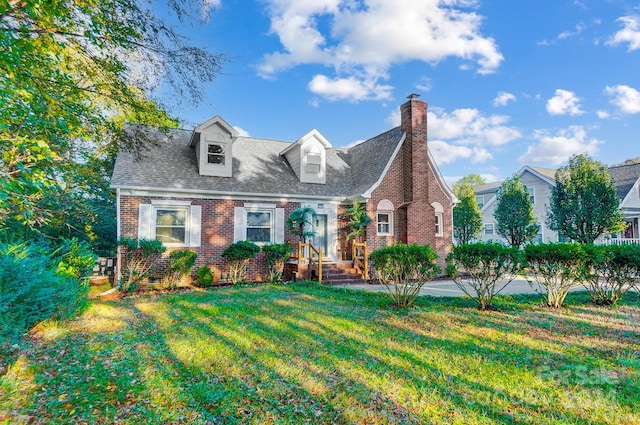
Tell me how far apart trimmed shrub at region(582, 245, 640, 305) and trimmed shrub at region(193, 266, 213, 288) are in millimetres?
10502

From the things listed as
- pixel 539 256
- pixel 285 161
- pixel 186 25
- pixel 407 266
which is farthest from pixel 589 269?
pixel 285 161

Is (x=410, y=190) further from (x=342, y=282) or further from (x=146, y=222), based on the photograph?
(x=146, y=222)

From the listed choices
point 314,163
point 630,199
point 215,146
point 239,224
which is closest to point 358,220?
point 314,163

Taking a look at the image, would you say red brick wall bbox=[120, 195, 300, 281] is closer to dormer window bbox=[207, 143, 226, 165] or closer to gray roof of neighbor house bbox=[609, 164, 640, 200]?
dormer window bbox=[207, 143, 226, 165]

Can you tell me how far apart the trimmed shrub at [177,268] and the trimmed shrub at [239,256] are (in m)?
1.28

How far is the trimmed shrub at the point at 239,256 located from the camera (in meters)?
11.8

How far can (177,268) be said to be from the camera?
11039 millimetres

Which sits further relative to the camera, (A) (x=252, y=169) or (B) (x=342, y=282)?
(A) (x=252, y=169)

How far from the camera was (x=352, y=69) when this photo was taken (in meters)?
15.7

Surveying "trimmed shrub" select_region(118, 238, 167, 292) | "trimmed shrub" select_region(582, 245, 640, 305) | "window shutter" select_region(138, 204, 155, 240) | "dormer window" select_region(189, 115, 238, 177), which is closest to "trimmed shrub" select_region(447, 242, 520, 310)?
"trimmed shrub" select_region(582, 245, 640, 305)

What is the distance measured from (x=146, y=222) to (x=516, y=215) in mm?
18036

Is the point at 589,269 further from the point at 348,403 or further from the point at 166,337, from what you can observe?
the point at 166,337

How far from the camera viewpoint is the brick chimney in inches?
552

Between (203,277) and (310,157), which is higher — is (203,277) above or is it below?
below
